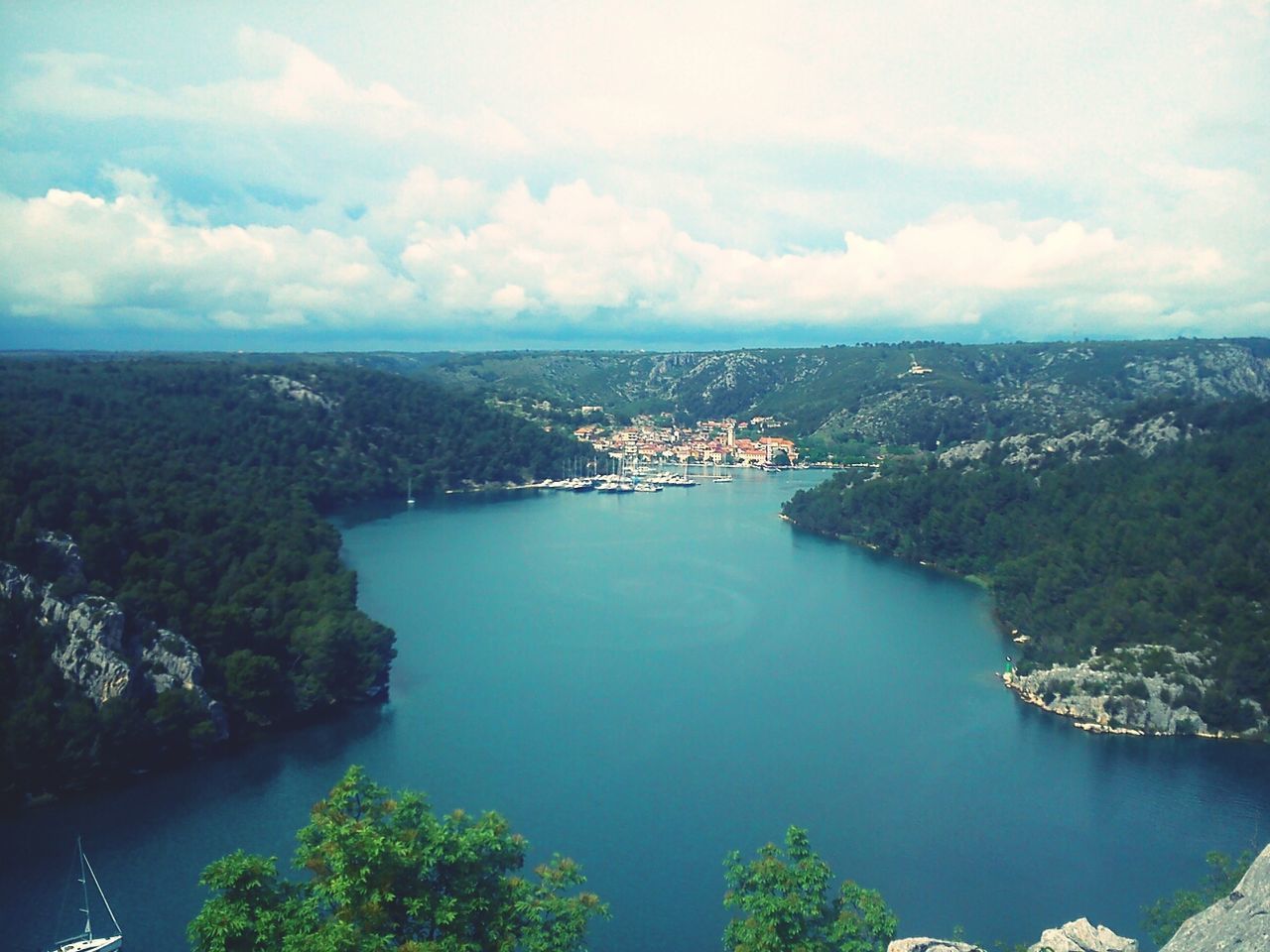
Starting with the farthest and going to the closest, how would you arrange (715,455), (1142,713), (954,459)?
(715,455)
(954,459)
(1142,713)

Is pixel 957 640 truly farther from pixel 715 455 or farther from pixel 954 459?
pixel 715 455

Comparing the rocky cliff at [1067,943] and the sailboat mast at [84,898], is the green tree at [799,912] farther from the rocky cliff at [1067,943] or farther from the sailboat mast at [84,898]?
the sailboat mast at [84,898]

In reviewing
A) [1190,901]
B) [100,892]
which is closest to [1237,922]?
[1190,901]

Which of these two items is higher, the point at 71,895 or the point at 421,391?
the point at 421,391

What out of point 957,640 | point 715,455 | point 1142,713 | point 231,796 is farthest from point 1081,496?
point 715,455

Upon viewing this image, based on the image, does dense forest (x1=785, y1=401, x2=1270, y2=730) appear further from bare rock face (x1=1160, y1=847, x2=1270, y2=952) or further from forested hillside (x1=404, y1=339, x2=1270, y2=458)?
forested hillside (x1=404, y1=339, x2=1270, y2=458)

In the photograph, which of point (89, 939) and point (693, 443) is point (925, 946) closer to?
point (89, 939)

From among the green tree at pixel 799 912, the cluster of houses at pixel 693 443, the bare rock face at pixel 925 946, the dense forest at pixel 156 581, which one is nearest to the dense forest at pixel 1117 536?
the bare rock face at pixel 925 946
